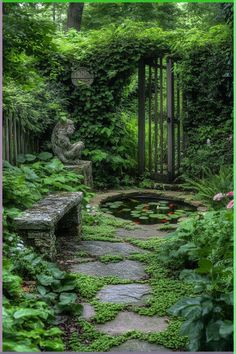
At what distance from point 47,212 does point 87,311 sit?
1.52m

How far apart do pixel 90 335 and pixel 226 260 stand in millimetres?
1185

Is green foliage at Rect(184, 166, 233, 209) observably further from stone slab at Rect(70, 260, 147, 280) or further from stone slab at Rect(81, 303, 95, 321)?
stone slab at Rect(81, 303, 95, 321)

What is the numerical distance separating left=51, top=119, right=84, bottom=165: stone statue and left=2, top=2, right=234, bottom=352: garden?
3 centimetres

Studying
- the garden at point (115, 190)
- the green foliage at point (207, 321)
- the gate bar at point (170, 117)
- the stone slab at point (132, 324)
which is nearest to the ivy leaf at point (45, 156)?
the garden at point (115, 190)

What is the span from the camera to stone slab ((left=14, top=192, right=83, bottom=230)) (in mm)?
4562

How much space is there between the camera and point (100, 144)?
10.6 metres

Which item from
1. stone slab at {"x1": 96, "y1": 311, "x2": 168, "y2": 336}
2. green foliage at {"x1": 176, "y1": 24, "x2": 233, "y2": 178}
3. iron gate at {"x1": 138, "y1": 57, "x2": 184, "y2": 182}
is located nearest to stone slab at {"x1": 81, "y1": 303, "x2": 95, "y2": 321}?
stone slab at {"x1": 96, "y1": 311, "x2": 168, "y2": 336}

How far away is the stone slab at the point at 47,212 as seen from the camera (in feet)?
15.0

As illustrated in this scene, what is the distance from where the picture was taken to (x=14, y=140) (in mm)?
8281

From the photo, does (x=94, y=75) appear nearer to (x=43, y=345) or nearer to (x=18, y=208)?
(x=18, y=208)

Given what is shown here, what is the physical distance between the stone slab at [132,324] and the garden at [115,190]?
0.01 meters

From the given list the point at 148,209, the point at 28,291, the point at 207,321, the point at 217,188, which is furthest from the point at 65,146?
the point at 207,321

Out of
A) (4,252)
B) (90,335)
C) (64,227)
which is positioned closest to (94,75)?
(64,227)

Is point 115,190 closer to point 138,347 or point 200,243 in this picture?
point 200,243
